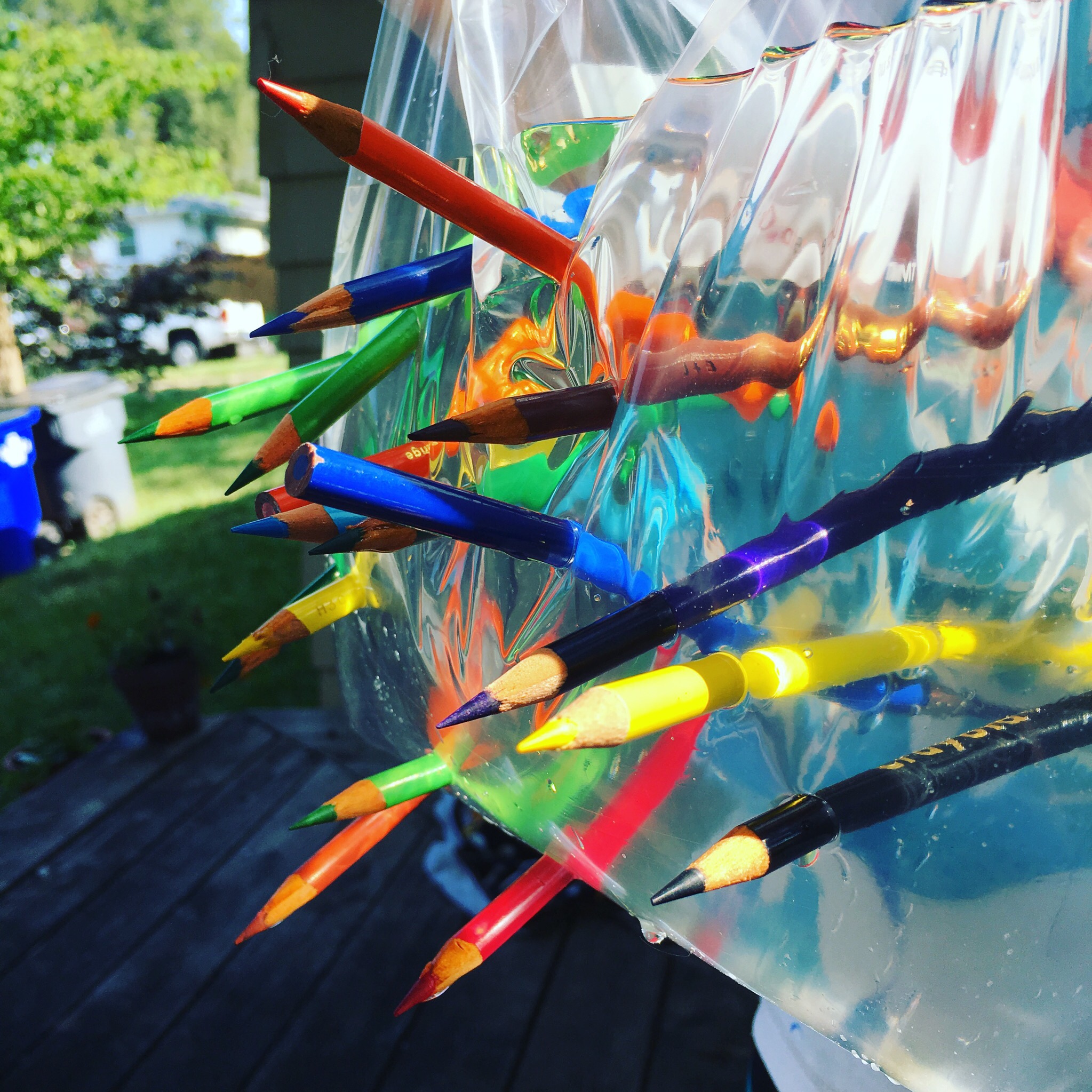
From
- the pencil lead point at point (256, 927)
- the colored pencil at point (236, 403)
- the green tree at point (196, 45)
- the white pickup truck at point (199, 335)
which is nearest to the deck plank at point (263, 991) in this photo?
the pencil lead point at point (256, 927)

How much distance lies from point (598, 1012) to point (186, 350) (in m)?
10.4

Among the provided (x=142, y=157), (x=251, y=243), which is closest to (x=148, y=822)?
(x=142, y=157)

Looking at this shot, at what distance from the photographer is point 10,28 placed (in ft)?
17.8

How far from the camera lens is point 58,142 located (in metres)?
5.40

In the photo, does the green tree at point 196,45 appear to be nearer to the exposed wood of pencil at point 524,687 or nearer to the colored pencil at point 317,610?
the colored pencil at point 317,610

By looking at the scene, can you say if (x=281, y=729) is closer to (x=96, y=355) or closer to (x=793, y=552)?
(x=793, y=552)

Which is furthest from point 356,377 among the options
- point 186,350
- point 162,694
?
point 186,350

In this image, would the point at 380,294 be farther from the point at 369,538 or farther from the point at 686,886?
the point at 686,886

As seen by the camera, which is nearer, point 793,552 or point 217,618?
point 793,552

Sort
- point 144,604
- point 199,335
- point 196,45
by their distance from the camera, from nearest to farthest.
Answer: point 144,604, point 199,335, point 196,45

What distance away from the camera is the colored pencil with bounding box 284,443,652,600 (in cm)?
28

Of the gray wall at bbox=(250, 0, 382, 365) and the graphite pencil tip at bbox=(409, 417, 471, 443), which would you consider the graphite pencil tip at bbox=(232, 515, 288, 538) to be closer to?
the graphite pencil tip at bbox=(409, 417, 471, 443)

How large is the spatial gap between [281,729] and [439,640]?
83.8 inches

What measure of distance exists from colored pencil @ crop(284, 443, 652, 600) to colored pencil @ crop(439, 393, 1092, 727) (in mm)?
31
